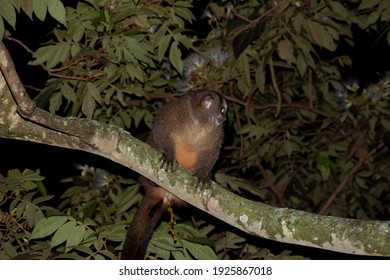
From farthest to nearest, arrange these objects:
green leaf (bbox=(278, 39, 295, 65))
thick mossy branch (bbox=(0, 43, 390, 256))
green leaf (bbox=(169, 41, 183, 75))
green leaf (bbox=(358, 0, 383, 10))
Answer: green leaf (bbox=(278, 39, 295, 65))
green leaf (bbox=(358, 0, 383, 10))
green leaf (bbox=(169, 41, 183, 75))
thick mossy branch (bbox=(0, 43, 390, 256))

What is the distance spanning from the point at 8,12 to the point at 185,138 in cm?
150

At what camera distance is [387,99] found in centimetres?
552

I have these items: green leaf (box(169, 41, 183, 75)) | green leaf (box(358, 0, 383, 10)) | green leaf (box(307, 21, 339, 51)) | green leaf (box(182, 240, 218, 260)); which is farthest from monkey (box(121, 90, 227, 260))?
green leaf (box(358, 0, 383, 10))

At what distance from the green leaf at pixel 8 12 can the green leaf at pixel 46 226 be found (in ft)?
3.30

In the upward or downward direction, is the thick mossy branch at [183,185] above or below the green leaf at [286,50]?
above

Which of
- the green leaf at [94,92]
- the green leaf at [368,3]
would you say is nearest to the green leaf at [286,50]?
the green leaf at [368,3]

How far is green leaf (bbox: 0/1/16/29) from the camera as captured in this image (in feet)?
9.71

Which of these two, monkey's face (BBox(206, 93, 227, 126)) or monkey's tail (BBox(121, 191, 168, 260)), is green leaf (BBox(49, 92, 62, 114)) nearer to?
monkey's tail (BBox(121, 191, 168, 260))

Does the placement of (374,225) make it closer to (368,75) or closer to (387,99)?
(387,99)

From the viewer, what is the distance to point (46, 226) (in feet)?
9.73

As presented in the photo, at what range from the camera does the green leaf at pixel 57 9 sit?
2.98 metres

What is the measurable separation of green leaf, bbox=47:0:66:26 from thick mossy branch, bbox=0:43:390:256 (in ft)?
1.56

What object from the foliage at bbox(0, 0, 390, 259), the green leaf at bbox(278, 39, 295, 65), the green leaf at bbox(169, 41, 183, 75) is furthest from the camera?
the green leaf at bbox(278, 39, 295, 65)

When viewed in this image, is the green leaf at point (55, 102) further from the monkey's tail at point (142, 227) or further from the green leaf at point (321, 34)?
the green leaf at point (321, 34)
